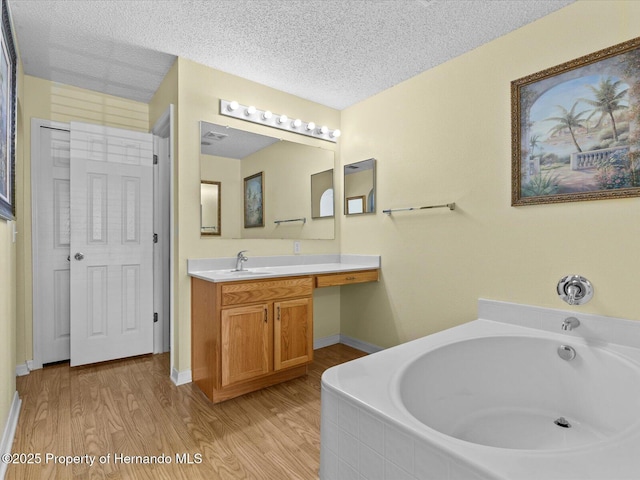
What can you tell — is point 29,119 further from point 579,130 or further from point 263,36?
point 579,130

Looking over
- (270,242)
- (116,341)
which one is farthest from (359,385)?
(116,341)

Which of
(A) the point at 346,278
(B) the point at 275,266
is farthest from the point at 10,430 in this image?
(A) the point at 346,278

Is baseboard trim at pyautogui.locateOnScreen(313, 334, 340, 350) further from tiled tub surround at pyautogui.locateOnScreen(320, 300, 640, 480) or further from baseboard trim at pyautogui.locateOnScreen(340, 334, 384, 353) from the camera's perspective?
tiled tub surround at pyautogui.locateOnScreen(320, 300, 640, 480)

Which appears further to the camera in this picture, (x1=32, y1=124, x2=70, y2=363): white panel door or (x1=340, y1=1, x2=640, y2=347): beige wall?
(x1=32, y1=124, x2=70, y2=363): white panel door

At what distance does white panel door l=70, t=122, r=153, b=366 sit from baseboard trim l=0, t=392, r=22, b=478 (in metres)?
0.75

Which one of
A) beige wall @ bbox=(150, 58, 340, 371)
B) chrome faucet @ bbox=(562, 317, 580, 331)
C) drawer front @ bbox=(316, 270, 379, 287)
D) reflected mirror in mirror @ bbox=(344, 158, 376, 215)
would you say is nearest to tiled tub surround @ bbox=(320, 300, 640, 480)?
chrome faucet @ bbox=(562, 317, 580, 331)

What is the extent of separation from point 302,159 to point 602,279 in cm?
234

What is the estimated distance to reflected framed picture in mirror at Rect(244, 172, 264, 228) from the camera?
2803 millimetres

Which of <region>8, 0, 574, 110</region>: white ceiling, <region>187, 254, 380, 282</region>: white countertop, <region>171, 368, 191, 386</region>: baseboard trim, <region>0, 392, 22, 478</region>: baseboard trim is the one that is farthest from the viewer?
<region>171, 368, 191, 386</region>: baseboard trim

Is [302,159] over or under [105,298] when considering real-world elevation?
over

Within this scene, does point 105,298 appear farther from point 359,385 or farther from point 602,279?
point 602,279

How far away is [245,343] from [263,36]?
201cm

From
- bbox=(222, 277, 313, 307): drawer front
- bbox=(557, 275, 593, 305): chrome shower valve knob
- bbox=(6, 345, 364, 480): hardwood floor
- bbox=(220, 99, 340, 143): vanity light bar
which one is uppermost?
bbox=(220, 99, 340, 143): vanity light bar

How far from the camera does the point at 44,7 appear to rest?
6.40 ft
